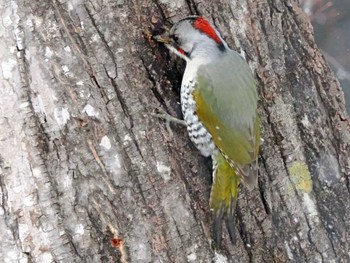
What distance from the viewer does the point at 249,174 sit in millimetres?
3010

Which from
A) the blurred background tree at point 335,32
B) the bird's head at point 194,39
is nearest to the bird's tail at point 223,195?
the bird's head at point 194,39

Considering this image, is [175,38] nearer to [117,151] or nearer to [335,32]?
[117,151]

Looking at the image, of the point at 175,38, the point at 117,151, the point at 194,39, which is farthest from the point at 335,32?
the point at 117,151

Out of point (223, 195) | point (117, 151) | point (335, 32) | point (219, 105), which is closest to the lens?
point (117, 151)

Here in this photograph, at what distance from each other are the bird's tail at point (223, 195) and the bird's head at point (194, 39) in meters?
0.46

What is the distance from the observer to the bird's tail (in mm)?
2949

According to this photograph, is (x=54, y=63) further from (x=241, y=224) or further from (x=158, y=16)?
(x=241, y=224)

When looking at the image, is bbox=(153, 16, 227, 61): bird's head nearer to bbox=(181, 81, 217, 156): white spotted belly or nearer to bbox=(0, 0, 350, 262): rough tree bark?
bbox=(0, 0, 350, 262): rough tree bark

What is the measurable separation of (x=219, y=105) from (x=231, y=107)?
5cm

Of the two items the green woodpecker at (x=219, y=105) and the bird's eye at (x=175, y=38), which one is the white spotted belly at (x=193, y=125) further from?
the bird's eye at (x=175, y=38)

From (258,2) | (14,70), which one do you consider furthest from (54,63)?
(258,2)

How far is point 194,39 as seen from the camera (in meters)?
3.19

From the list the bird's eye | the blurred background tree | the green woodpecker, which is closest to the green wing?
the green woodpecker

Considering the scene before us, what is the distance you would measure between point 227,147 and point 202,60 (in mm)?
412
